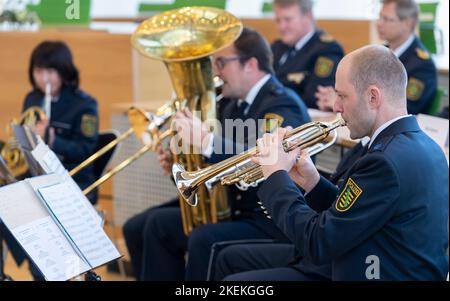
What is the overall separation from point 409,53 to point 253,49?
1.41 metres

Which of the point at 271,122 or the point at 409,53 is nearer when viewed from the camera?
the point at 271,122

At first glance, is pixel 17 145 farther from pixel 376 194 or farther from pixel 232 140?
pixel 376 194

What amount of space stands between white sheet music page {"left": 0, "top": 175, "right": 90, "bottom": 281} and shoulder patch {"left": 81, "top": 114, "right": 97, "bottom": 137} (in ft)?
5.91

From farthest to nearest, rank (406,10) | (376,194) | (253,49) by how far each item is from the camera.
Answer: (406,10)
(253,49)
(376,194)

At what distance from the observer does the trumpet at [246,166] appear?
7.30 ft

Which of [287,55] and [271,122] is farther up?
[271,122]

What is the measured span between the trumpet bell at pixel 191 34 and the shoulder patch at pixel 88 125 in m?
1.13

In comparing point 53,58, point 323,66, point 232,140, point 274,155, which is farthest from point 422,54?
point 274,155

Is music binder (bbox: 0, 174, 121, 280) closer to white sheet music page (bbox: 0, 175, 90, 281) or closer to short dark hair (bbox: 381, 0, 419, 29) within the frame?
white sheet music page (bbox: 0, 175, 90, 281)

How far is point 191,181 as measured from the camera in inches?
96.8

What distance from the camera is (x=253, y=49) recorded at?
3207mm

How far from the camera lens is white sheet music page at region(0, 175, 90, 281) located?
2146 mm

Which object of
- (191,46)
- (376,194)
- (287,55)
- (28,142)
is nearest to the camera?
(376,194)
